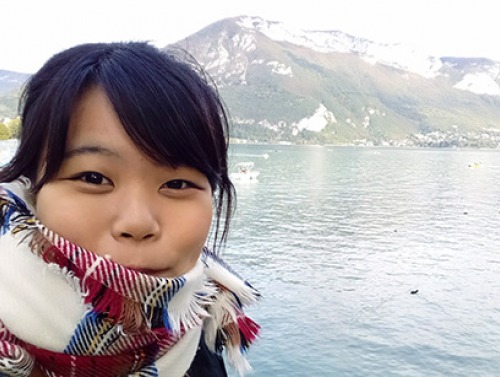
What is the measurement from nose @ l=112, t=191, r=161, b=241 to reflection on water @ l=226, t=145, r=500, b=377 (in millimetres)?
8715

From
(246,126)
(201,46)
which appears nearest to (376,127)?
(246,126)

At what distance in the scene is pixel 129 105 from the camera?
705mm

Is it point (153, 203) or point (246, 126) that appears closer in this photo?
point (153, 203)

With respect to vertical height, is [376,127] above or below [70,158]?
below

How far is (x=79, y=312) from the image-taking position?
64cm

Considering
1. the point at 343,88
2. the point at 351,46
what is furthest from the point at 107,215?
the point at 351,46

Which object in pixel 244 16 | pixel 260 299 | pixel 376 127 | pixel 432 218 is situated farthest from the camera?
pixel 244 16

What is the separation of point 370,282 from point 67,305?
1668 centimetres

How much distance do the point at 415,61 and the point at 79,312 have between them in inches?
7693

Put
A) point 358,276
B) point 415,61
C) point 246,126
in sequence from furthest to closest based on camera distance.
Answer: point 415,61
point 246,126
point 358,276

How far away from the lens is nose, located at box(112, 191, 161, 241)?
0.66 metres

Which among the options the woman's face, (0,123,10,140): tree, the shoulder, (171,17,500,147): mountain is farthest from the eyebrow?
(171,17,500,147): mountain

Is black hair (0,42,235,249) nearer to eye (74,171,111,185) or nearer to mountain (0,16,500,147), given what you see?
eye (74,171,111,185)

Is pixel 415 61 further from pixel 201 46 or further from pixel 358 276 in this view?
pixel 358 276
